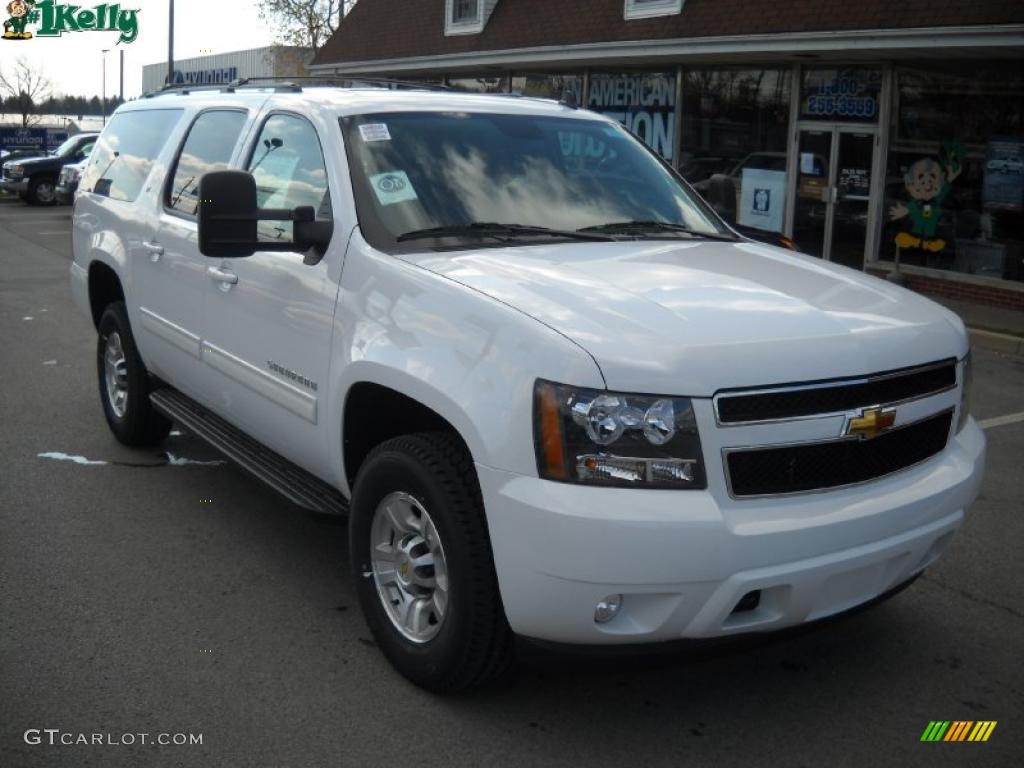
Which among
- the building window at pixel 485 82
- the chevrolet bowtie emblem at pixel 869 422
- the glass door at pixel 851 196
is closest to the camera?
the chevrolet bowtie emblem at pixel 869 422

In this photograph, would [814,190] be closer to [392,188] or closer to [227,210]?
[392,188]

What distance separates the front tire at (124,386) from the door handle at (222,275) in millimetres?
1388

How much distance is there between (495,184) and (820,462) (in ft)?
5.92

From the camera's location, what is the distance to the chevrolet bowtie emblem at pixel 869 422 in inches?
131

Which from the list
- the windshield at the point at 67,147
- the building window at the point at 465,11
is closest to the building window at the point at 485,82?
the building window at the point at 465,11

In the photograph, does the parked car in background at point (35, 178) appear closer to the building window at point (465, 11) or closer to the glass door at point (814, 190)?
the building window at point (465, 11)

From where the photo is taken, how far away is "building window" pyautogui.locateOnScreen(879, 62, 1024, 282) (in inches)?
524

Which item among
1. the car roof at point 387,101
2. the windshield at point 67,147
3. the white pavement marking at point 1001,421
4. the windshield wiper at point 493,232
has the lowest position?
the white pavement marking at point 1001,421

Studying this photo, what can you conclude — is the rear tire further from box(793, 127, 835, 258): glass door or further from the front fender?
the front fender

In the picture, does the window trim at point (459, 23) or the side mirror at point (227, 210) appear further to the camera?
the window trim at point (459, 23)

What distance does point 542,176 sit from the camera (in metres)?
4.61

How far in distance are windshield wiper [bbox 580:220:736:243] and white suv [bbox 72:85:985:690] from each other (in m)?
0.02

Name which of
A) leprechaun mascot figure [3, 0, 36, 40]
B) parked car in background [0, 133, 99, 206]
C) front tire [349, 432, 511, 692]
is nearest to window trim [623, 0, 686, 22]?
front tire [349, 432, 511, 692]

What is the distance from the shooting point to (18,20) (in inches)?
1574
